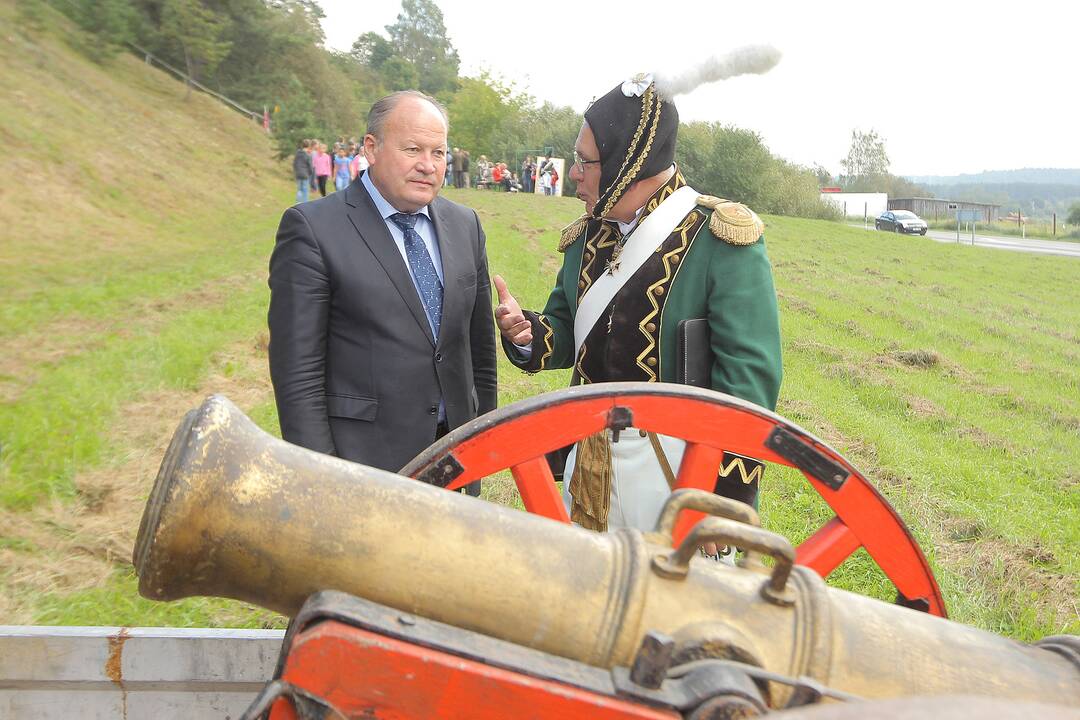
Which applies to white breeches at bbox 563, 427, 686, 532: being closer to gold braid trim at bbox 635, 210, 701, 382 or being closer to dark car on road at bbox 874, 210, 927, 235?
gold braid trim at bbox 635, 210, 701, 382

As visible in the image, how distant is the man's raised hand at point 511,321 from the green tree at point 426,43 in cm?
9244

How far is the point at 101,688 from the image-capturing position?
2584mm

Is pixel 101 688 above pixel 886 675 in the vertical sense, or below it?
below

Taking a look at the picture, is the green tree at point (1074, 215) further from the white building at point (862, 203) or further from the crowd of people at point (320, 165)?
the crowd of people at point (320, 165)

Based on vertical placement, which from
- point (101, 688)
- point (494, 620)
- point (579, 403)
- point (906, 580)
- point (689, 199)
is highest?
point (689, 199)

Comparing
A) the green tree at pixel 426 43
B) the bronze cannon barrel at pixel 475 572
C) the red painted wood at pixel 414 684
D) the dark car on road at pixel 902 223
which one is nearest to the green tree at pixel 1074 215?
the dark car on road at pixel 902 223

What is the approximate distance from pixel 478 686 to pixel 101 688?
5.67 ft

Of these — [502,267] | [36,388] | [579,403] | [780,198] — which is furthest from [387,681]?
[780,198]

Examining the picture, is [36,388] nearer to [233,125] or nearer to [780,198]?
[233,125]

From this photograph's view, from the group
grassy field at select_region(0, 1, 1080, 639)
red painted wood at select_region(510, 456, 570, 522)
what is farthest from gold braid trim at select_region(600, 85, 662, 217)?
grassy field at select_region(0, 1, 1080, 639)

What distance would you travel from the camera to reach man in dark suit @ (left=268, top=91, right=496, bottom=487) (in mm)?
2678

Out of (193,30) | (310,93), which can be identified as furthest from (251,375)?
(310,93)

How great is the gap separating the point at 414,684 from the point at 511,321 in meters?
1.49

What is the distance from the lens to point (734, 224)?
2.46m
